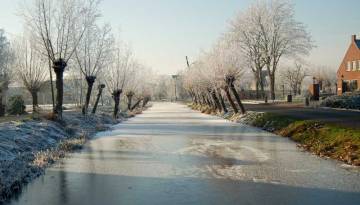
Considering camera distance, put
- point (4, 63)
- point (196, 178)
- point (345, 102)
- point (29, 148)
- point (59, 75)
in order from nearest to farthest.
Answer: point (196, 178) → point (29, 148) → point (59, 75) → point (345, 102) → point (4, 63)

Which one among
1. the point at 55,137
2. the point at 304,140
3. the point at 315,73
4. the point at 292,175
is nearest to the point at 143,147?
the point at 55,137

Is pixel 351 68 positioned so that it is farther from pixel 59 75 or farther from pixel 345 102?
pixel 59 75

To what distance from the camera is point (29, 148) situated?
16500 millimetres

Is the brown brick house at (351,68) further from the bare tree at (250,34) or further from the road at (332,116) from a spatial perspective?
the road at (332,116)

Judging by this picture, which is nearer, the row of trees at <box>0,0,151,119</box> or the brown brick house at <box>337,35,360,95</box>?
the row of trees at <box>0,0,151,119</box>

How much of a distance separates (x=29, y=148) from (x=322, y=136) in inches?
442

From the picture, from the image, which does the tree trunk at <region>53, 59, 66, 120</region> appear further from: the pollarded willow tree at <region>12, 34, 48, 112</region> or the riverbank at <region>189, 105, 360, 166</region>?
the pollarded willow tree at <region>12, 34, 48, 112</region>

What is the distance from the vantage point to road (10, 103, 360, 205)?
956 cm

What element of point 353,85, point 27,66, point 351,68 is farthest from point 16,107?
point 351,68

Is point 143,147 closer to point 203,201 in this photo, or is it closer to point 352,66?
point 203,201

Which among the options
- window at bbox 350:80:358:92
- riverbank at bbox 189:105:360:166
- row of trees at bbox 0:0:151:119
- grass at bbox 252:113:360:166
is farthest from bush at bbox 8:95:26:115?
window at bbox 350:80:358:92

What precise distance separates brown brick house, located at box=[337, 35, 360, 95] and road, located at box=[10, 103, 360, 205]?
132ft

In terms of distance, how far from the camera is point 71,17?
1113 inches

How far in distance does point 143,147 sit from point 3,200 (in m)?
9.31
